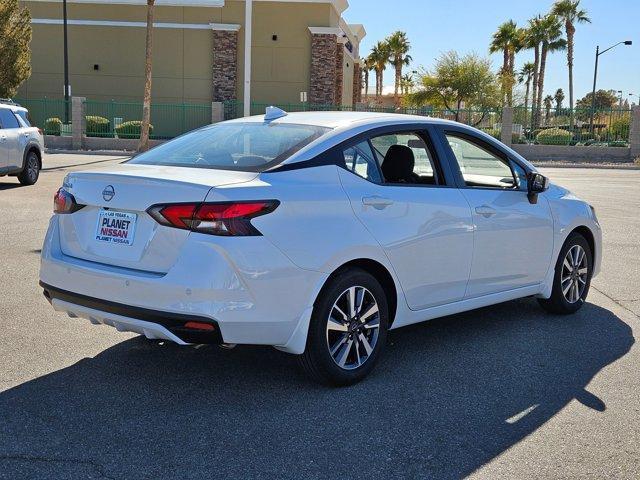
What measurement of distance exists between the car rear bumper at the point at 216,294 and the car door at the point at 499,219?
170 cm

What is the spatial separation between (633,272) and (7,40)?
111 ft

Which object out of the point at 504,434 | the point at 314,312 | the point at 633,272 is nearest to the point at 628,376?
the point at 504,434

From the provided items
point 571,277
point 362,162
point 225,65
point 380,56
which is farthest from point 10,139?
point 380,56

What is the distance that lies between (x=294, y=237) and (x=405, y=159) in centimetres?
148

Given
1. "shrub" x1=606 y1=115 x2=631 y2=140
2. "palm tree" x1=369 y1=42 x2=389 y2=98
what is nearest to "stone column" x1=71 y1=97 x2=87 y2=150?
"shrub" x1=606 y1=115 x2=631 y2=140

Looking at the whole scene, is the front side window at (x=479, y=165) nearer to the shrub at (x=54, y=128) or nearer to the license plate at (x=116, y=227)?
the license plate at (x=116, y=227)

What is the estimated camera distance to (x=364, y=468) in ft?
12.5

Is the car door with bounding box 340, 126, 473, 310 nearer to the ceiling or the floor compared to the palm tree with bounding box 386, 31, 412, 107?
nearer to the floor

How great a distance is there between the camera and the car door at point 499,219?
5844 mm

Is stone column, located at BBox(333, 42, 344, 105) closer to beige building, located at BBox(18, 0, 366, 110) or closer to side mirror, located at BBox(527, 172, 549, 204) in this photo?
beige building, located at BBox(18, 0, 366, 110)

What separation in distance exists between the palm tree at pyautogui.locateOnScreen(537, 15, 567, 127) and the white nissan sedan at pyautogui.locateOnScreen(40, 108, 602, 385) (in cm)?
5923

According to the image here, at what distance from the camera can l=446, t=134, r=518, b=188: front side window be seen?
6074 mm

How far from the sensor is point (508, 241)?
6.08 m

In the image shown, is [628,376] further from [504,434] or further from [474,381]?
[504,434]
